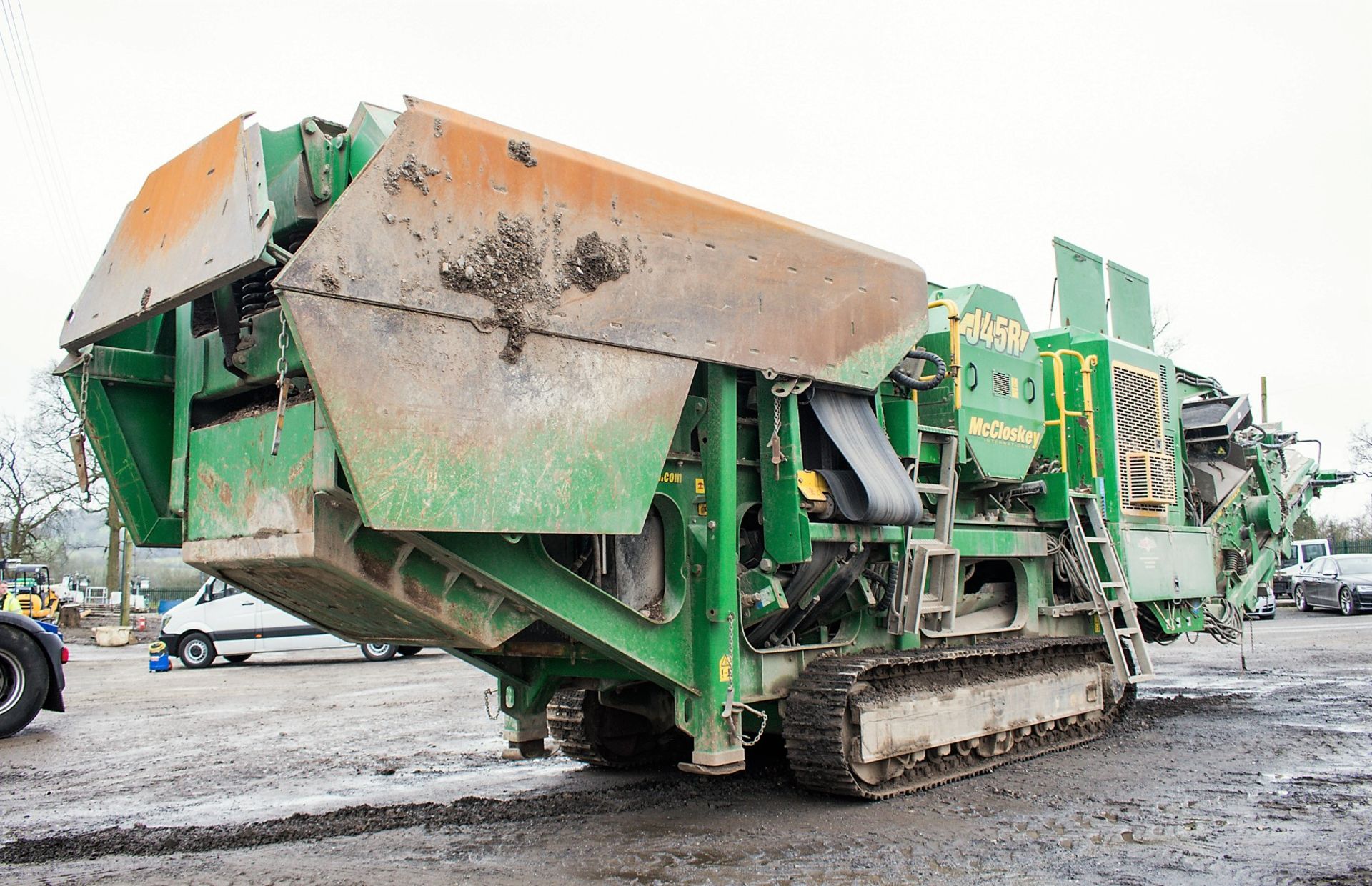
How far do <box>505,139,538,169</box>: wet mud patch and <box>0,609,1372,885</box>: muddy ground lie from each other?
2.97m

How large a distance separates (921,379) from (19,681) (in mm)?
8365

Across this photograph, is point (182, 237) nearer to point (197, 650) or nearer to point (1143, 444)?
point (1143, 444)

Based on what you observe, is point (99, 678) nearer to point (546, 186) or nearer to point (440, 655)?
point (440, 655)

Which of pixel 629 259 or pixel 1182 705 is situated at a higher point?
pixel 629 259

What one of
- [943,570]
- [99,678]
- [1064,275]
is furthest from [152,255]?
[99,678]

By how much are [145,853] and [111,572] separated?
1230 inches

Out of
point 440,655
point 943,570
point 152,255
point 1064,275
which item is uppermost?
point 1064,275

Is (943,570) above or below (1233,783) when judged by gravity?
above

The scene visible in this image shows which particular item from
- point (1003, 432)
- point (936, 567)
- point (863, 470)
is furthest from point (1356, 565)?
point (863, 470)

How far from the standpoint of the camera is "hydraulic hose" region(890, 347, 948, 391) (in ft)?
22.0

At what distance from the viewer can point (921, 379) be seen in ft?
22.7

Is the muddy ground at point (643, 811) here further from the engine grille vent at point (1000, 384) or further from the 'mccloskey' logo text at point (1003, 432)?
the engine grille vent at point (1000, 384)

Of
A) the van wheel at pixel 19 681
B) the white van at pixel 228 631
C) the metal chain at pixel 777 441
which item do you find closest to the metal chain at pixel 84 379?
the metal chain at pixel 777 441

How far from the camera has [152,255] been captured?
4891mm
